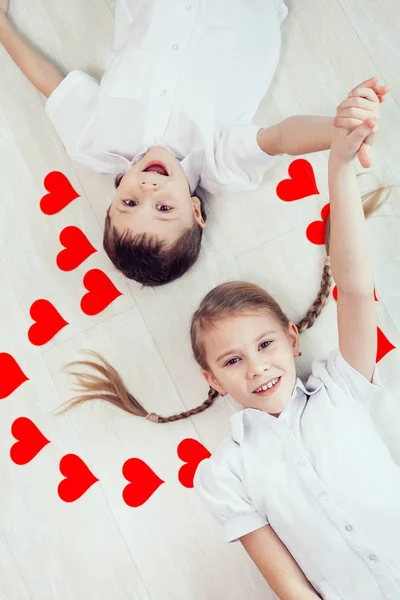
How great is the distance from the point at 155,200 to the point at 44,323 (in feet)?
1.45

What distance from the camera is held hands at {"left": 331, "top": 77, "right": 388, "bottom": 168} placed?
103cm

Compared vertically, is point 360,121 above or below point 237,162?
above

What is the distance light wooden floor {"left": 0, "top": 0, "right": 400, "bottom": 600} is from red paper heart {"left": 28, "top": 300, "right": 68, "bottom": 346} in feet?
0.05

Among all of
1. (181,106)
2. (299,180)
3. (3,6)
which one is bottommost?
(299,180)

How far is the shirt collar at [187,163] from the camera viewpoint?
145cm

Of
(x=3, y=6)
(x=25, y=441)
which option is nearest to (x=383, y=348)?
(x=25, y=441)

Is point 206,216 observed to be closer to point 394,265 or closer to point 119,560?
point 394,265

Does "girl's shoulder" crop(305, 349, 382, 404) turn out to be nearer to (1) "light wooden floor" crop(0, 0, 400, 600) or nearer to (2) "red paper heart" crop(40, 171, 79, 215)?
(1) "light wooden floor" crop(0, 0, 400, 600)

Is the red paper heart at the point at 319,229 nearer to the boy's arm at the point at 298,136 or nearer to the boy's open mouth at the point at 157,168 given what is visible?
the boy's arm at the point at 298,136

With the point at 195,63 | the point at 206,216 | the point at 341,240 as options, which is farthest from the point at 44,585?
the point at 195,63

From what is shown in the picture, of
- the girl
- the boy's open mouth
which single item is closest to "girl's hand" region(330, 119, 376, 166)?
the girl

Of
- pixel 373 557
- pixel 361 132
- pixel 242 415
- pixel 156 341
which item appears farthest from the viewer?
pixel 156 341

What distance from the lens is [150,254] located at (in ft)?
4.52

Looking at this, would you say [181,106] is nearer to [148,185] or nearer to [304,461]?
[148,185]
